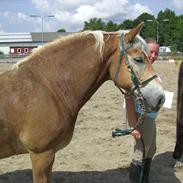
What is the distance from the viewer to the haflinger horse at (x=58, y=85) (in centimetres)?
393

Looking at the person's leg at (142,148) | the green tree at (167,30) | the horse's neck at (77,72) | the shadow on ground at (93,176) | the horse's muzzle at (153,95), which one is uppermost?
the green tree at (167,30)

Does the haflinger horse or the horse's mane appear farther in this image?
the horse's mane

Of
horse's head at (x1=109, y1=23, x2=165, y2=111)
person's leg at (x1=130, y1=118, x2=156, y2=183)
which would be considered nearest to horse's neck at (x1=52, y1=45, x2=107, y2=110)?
horse's head at (x1=109, y1=23, x2=165, y2=111)

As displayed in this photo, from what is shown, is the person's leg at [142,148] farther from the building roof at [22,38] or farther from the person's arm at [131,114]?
the building roof at [22,38]

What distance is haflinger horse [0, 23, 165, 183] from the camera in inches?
155

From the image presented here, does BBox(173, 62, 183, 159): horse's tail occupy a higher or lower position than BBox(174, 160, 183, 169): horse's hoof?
higher

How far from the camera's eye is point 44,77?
4.08m

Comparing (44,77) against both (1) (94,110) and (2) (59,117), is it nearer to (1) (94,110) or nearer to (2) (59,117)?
(2) (59,117)

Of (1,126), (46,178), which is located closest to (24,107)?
(1,126)

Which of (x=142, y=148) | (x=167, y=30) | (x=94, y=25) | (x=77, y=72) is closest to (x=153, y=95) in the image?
(x=77, y=72)

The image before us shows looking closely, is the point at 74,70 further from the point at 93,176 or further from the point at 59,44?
the point at 93,176

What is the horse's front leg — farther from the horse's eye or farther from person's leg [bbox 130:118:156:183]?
the horse's eye

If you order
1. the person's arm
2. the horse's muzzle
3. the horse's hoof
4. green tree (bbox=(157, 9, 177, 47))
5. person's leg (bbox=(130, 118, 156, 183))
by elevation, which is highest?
green tree (bbox=(157, 9, 177, 47))

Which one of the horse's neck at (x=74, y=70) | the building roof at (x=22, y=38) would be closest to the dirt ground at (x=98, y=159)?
the horse's neck at (x=74, y=70)
